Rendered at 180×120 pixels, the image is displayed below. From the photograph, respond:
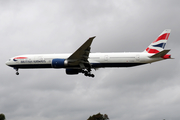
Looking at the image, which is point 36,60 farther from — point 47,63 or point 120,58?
point 120,58

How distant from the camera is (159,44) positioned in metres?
59.2

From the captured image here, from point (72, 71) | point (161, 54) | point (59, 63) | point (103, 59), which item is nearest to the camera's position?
point (161, 54)

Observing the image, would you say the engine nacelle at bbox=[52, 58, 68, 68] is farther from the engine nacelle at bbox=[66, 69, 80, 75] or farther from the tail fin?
the tail fin

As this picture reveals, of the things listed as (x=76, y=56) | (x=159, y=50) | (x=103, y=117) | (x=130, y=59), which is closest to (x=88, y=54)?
(x=76, y=56)

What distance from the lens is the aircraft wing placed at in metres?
55.0

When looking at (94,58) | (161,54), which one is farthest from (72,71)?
(161,54)

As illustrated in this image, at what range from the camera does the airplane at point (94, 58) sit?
55.9m

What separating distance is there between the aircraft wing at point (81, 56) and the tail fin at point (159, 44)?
1051 cm

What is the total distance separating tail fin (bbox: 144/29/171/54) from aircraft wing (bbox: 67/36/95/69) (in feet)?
34.5

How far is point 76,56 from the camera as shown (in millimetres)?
56344

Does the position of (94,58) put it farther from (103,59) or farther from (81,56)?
(81,56)

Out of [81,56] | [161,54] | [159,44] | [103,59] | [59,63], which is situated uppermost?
[159,44]

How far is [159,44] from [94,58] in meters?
11.2

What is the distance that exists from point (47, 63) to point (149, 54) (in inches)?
674
